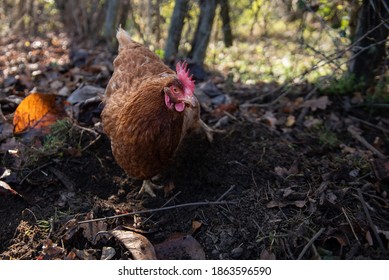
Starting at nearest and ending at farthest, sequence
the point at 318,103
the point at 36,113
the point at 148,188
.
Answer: the point at 148,188 → the point at 36,113 → the point at 318,103

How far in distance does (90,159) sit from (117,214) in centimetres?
70

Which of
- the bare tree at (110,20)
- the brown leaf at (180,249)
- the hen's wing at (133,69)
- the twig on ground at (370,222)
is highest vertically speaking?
the bare tree at (110,20)

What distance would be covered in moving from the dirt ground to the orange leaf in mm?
275

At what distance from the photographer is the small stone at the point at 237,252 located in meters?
2.24

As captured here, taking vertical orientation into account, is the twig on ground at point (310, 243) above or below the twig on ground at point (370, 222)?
below

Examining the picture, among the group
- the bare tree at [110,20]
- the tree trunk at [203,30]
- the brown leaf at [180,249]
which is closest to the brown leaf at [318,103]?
the tree trunk at [203,30]

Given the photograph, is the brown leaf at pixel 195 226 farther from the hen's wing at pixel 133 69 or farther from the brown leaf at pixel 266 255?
the hen's wing at pixel 133 69

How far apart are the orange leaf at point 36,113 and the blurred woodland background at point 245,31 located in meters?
1.88

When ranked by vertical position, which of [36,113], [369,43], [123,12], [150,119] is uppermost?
[123,12]

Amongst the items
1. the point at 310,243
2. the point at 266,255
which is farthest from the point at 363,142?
the point at 266,255

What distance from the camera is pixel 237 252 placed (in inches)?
88.4

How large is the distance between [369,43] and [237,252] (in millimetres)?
2688

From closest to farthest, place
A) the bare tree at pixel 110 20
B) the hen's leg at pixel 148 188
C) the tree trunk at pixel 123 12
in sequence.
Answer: the hen's leg at pixel 148 188 < the bare tree at pixel 110 20 < the tree trunk at pixel 123 12

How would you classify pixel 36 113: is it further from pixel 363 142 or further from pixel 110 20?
pixel 110 20
